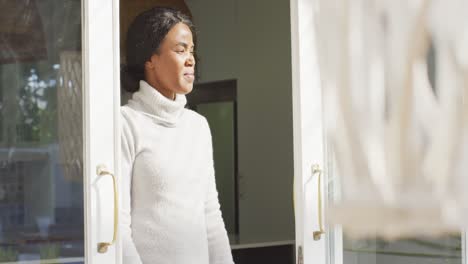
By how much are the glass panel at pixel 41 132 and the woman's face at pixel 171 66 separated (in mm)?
339

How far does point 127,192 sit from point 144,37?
601 millimetres

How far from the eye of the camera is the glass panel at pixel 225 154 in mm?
8641

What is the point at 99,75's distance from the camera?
3.07 m

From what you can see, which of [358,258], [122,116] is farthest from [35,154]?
[358,258]

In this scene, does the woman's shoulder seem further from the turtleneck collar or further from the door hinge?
the door hinge

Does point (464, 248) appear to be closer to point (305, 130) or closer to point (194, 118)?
point (305, 130)

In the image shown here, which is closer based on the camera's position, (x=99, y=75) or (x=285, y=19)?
(x=99, y=75)

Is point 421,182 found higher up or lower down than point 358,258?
higher up

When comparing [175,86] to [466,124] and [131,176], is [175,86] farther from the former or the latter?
[466,124]

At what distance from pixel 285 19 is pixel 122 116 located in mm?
4877

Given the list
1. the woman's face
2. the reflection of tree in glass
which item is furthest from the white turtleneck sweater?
the reflection of tree in glass

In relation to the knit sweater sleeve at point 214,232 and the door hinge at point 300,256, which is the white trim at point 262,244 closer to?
the door hinge at point 300,256

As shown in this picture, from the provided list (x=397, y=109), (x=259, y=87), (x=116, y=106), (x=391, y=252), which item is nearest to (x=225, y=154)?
(x=259, y=87)

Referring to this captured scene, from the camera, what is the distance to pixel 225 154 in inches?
349
